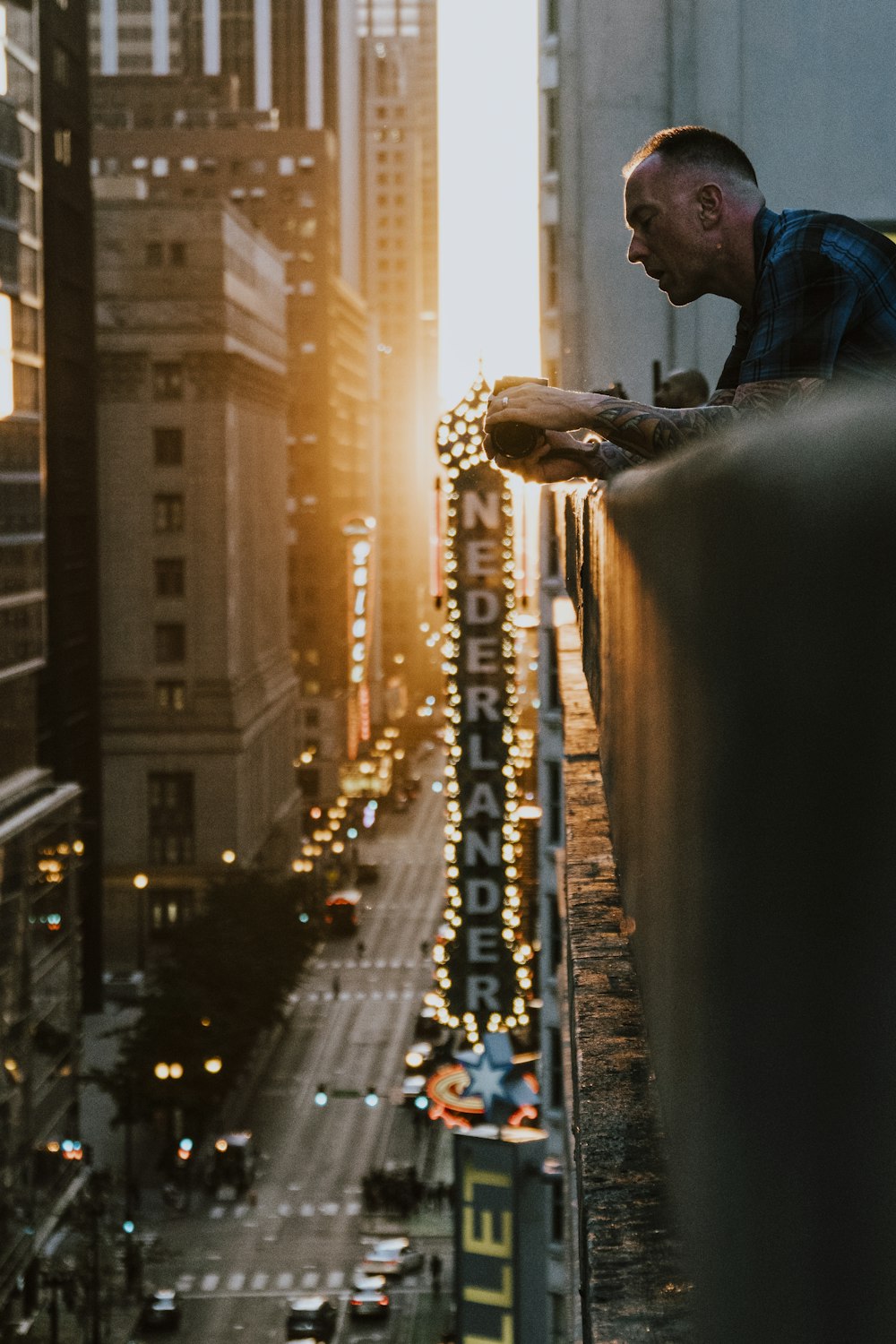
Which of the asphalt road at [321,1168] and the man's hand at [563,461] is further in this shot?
the asphalt road at [321,1168]

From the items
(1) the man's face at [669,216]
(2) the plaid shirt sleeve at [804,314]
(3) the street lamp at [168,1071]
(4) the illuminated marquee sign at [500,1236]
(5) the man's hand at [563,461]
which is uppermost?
(1) the man's face at [669,216]

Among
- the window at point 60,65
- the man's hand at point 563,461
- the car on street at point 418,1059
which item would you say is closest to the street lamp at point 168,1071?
the car on street at point 418,1059

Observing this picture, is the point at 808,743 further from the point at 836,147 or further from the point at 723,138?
the point at 836,147

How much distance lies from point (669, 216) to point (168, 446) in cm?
8838

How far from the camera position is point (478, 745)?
124ft

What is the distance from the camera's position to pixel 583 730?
28.4ft

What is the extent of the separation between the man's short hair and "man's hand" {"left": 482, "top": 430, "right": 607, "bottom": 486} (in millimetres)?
1045

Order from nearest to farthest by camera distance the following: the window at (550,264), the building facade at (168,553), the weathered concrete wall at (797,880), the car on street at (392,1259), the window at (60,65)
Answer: the weathered concrete wall at (797,880) → the window at (550,264) → the car on street at (392,1259) → the window at (60,65) → the building facade at (168,553)

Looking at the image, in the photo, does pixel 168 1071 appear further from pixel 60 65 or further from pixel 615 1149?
pixel 615 1149

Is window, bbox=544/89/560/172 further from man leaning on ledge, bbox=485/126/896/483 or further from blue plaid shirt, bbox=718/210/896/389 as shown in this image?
blue plaid shirt, bbox=718/210/896/389

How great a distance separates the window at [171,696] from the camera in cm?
9081

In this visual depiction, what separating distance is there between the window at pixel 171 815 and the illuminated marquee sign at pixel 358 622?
29876mm

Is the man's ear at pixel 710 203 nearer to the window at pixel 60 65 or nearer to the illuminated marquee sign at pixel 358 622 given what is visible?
the window at pixel 60 65

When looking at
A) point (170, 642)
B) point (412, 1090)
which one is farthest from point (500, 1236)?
point (170, 642)
